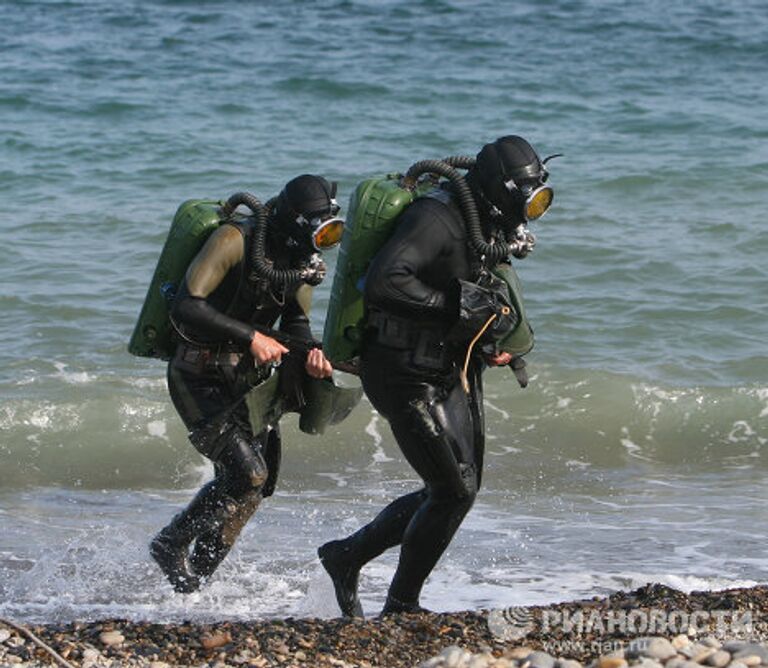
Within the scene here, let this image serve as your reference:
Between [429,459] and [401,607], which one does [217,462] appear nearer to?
[401,607]

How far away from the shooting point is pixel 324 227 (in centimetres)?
710

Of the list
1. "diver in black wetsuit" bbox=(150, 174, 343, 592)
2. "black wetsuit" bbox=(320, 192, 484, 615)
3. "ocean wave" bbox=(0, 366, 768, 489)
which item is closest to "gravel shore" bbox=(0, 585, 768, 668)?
"black wetsuit" bbox=(320, 192, 484, 615)

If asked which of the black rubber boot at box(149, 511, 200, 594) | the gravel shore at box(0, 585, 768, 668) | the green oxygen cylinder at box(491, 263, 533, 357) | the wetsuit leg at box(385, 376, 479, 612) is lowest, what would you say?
the black rubber boot at box(149, 511, 200, 594)

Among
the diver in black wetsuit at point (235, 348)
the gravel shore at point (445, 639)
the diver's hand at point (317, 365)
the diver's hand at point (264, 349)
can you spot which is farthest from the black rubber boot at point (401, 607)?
the diver's hand at point (264, 349)

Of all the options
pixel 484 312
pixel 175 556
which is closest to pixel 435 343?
pixel 484 312

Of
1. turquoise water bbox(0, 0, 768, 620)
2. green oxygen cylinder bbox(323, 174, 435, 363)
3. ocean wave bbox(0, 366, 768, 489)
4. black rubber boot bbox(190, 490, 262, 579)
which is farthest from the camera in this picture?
ocean wave bbox(0, 366, 768, 489)

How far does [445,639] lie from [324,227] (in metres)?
1.73

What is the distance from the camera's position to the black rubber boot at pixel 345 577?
7477mm

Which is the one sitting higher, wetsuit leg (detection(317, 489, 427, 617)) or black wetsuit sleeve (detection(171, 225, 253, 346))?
black wetsuit sleeve (detection(171, 225, 253, 346))

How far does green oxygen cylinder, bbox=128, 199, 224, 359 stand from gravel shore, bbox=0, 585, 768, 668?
4.74ft

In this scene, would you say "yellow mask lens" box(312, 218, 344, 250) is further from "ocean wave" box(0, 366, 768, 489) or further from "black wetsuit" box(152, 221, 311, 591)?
"ocean wave" box(0, 366, 768, 489)

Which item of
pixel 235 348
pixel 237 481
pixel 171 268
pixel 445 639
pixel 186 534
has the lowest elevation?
pixel 186 534

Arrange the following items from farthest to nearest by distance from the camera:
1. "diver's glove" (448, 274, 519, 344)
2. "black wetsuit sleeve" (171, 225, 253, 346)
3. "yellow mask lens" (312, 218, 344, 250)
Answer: "black wetsuit sleeve" (171, 225, 253, 346) → "yellow mask lens" (312, 218, 344, 250) → "diver's glove" (448, 274, 519, 344)

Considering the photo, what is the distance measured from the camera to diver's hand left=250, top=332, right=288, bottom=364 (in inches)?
285
